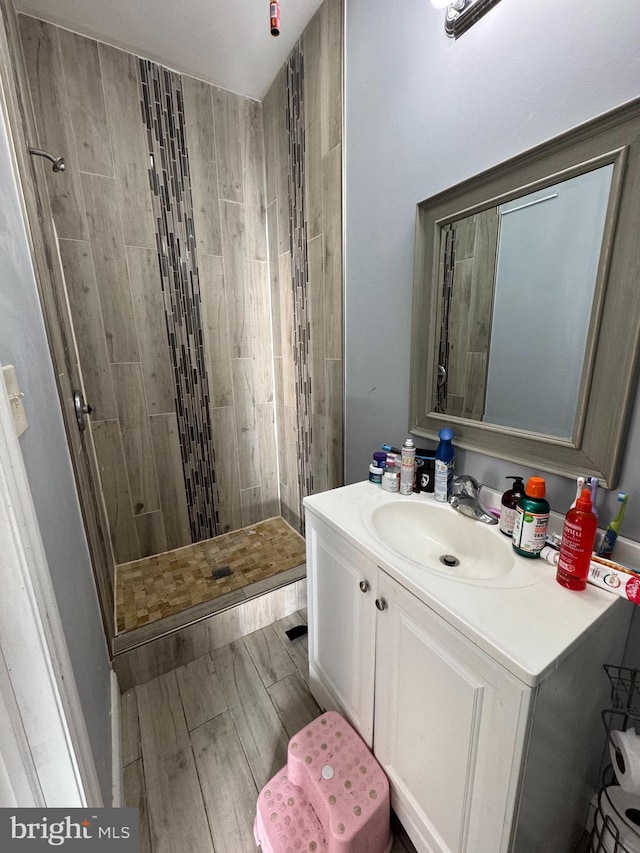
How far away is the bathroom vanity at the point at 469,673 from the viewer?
1.94ft

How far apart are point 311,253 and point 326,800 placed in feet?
6.29

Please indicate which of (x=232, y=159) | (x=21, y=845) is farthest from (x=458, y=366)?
(x=232, y=159)

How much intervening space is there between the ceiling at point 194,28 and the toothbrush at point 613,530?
2.02 metres

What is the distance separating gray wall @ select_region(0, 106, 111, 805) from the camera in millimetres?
692

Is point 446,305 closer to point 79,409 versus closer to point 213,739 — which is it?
point 79,409

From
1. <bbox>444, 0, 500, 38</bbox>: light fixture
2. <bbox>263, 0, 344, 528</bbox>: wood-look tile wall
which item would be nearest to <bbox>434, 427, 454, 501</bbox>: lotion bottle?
<bbox>263, 0, 344, 528</bbox>: wood-look tile wall

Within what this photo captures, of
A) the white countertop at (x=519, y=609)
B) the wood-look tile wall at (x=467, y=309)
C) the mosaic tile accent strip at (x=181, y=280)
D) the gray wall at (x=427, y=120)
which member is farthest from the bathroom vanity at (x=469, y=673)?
the mosaic tile accent strip at (x=181, y=280)

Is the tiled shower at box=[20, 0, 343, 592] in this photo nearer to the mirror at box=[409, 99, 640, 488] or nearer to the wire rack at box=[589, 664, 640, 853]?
the mirror at box=[409, 99, 640, 488]

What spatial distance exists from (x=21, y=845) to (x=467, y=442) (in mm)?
1210

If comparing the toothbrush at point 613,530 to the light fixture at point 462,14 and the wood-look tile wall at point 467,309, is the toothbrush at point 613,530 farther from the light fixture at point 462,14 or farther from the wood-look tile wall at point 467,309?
the light fixture at point 462,14

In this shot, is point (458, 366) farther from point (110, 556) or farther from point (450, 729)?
point (110, 556)

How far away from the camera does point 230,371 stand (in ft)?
6.84

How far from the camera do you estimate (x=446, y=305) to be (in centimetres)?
108

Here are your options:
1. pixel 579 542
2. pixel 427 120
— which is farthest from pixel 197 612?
pixel 427 120
